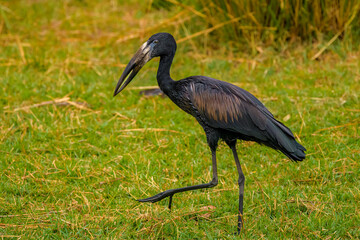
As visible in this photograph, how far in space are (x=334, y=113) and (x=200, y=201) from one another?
2.34 m

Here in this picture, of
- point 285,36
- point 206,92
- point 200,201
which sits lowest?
point 200,201

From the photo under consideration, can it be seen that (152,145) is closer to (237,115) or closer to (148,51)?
(148,51)

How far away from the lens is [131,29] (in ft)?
30.0

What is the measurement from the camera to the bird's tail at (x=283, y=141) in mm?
4070

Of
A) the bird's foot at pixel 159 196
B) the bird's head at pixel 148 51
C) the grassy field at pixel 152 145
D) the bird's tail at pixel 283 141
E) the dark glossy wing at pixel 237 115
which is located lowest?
the grassy field at pixel 152 145

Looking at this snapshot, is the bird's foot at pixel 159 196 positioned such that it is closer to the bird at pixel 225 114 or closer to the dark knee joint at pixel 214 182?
the bird at pixel 225 114

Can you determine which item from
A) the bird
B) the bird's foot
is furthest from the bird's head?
the bird's foot

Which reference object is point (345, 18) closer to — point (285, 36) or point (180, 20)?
point (285, 36)

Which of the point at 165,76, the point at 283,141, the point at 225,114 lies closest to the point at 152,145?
the point at 165,76

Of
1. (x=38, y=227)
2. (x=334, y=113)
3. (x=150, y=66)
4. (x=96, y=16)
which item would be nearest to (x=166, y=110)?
(x=150, y=66)

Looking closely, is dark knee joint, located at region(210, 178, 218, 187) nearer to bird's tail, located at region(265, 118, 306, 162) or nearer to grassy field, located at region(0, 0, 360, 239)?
grassy field, located at region(0, 0, 360, 239)

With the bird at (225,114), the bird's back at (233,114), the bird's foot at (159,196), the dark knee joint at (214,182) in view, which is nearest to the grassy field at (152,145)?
the bird's foot at (159,196)

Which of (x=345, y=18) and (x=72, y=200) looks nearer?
(x=72, y=200)

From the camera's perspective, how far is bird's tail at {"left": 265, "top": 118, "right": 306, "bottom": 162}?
13.4 feet
